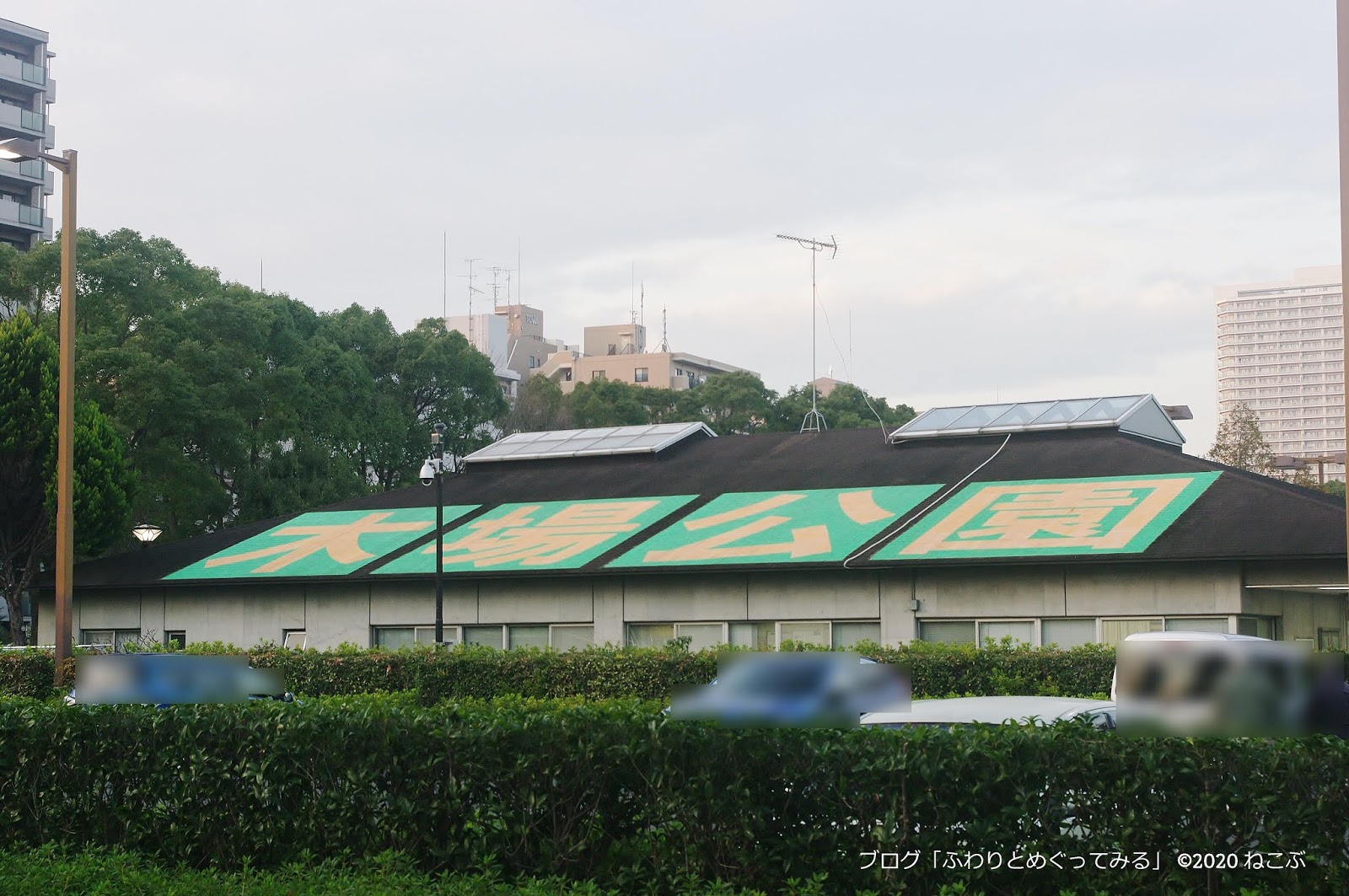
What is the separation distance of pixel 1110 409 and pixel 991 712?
75.9 ft

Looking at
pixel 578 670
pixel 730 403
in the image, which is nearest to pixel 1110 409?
pixel 578 670

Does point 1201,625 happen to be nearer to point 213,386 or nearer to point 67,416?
point 67,416

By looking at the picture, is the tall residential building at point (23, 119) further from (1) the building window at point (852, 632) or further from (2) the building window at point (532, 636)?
(1) the building window at point (852, 632)

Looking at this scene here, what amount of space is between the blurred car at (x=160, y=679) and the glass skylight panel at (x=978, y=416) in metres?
18.2

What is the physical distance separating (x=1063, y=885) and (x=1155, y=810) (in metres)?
0.66

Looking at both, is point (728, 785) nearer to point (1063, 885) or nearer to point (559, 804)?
point (559, 804)

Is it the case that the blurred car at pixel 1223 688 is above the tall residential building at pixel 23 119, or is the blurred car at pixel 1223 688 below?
below

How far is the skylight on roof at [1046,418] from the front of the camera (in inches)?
1237

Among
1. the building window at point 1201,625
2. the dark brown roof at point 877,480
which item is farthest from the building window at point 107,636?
the building window at point 1201,625

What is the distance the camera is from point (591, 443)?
37969 mm

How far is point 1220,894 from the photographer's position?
301 inches

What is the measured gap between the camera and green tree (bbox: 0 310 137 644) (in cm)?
3809

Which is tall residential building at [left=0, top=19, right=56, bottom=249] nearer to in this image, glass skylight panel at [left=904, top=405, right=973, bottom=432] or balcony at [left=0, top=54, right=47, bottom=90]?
balcony at [left=0, top=54, right=47, bottom=90]

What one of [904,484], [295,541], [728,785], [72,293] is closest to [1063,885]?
[728,785]
